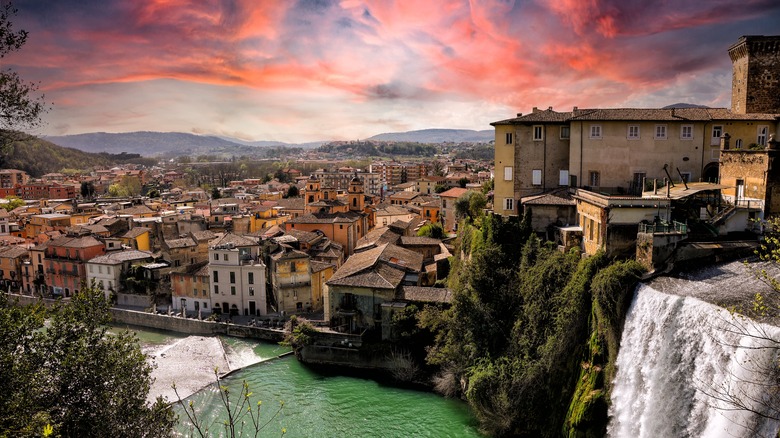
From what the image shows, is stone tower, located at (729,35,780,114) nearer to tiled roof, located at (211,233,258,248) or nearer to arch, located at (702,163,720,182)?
arch, located at (702,163,720,182)

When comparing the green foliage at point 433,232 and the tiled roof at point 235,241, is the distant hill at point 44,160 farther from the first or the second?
the green foliage at point 433,232

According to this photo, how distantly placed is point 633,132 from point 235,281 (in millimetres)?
27448

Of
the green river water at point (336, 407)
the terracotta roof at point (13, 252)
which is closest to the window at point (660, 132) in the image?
the green river water at point (336, 407)

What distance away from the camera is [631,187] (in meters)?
27.4

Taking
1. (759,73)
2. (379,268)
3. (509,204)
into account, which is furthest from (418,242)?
(759,73)

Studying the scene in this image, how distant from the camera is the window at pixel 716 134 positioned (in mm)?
26281

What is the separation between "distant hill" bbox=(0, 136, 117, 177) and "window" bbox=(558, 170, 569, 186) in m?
130

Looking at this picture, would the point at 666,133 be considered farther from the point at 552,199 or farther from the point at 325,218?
the point at 325,218

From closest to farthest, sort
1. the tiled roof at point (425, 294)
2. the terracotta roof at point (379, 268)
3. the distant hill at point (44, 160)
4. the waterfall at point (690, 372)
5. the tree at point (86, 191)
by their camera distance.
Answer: the waterfall at point (690, 372), the tiled roof at point (425, 294), the terracotta roof at point (379, 268), the tree at point (86, 191), the distant hill at point (44, 160)

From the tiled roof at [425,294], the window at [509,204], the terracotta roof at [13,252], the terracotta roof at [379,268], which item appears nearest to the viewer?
the tiled roof at [425,294]

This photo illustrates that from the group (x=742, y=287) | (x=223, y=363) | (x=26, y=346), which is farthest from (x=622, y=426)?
(x=223, y=363)

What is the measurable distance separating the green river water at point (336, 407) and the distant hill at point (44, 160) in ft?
400

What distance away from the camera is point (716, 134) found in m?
26.3

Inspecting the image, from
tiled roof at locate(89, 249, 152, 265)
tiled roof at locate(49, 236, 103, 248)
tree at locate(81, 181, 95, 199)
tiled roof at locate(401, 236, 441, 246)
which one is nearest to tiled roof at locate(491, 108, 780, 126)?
tiled roof at locate(401, 236, 441, 246)
